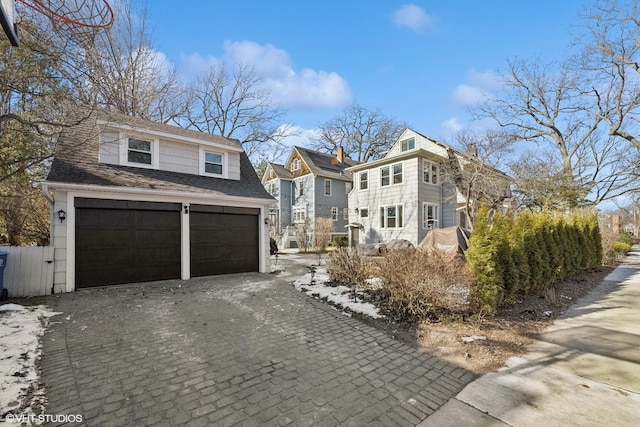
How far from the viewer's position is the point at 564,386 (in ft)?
10.5

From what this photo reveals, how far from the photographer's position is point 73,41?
220 inches

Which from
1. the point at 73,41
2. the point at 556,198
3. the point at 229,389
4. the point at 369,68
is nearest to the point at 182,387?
the point at 229,389

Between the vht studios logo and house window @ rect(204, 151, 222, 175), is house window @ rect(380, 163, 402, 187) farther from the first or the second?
the vht studios logo

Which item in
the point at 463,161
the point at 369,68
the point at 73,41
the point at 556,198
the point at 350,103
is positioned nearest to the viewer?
the point at 73,41

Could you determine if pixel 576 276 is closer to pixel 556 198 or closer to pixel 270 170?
pixel 556 198

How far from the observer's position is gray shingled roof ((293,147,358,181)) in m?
24.0

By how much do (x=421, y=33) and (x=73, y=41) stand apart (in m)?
10.2

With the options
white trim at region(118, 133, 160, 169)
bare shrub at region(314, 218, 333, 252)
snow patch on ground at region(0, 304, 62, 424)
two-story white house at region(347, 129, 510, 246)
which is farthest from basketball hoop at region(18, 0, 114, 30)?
bare shrub at region(314, 218, 333, 252)

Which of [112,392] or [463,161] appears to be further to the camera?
[463,161]

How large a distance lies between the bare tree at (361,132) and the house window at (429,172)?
13.1 meters

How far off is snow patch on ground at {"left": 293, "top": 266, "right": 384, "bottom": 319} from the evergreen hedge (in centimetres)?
208

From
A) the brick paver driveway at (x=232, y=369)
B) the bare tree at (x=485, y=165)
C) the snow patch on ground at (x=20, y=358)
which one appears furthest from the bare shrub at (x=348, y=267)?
the bare tree at (x=485, y=165)

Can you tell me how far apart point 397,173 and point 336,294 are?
12437mm

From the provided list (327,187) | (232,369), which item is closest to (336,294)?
(232,369)
